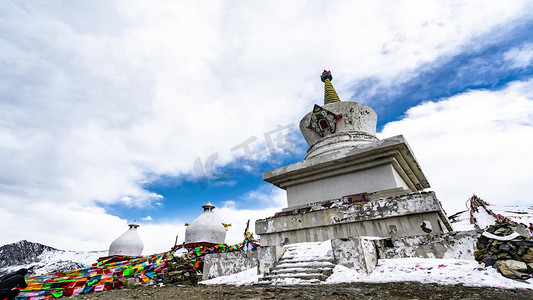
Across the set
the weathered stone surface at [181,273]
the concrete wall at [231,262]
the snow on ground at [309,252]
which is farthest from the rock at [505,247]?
the weathered stone surface at [181,273]

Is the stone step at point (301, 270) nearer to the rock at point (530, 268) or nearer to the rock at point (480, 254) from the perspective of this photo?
the rock at point (480, 254)

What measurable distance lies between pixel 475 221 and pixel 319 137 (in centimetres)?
683

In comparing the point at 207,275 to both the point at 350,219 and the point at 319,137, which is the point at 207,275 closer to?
the point at 350,219

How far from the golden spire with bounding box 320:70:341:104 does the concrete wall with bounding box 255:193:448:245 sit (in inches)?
256

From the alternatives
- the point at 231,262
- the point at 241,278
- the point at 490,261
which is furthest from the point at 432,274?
the point at 231,262

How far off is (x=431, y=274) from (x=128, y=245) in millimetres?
16276

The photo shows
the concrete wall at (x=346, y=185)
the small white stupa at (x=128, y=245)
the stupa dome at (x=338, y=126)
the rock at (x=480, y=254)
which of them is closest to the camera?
the rock at (x=480, y=254)

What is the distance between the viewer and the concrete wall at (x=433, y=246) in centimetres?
366

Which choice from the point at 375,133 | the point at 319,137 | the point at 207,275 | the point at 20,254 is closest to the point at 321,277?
the point at 207,275

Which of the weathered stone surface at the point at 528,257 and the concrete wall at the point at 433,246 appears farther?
the concrete wall at the point at 433,246

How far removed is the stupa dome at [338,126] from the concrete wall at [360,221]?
2.80 meters

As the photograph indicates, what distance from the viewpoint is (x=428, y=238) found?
398 cm

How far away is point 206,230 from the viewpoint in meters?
13.7

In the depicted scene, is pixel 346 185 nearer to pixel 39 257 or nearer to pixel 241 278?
pixel 241 278
